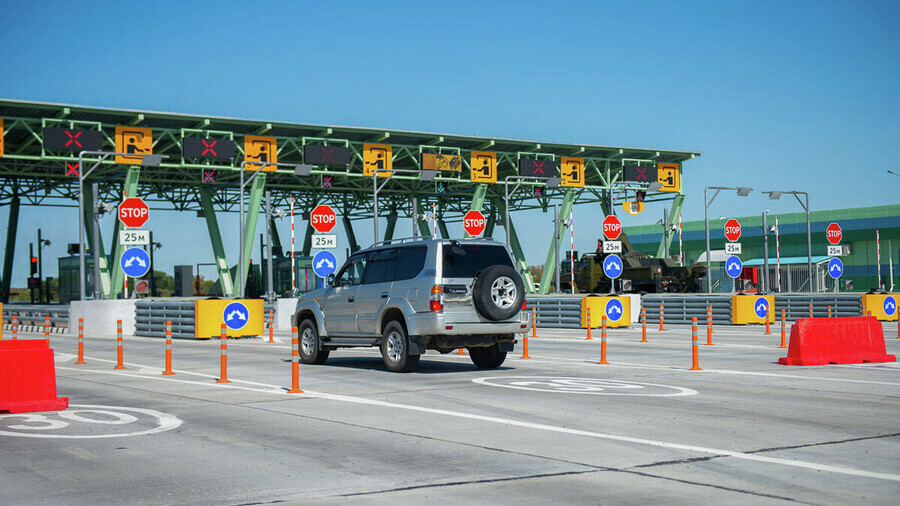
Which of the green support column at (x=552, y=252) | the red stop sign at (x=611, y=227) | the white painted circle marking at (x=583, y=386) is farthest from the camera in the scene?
the green support column at (x=552, y=252)

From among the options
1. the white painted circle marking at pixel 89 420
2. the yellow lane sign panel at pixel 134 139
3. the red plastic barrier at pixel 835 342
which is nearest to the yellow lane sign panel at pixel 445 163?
the yellow lane sign panel at pixel 134 139

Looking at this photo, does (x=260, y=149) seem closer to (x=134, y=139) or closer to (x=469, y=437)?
(x=134, y=139)

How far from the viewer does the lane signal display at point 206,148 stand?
144 ft

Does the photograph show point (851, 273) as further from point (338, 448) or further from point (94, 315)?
point (338, 448)

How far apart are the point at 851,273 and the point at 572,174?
32771mm

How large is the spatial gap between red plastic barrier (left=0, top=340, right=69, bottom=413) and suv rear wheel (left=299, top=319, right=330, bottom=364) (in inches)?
276

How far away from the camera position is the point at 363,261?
60.2 ft

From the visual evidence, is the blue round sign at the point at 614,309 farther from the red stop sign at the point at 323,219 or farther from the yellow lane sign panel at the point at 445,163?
the yellow lane sign panel at the point at 445,163

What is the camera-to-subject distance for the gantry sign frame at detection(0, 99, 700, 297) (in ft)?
149

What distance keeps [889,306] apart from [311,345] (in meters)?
24.2

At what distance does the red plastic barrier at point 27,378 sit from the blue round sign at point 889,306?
98.0 feet

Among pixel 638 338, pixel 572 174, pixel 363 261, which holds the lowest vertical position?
pixel 638 338

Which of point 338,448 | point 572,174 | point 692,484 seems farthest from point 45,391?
point 572,174

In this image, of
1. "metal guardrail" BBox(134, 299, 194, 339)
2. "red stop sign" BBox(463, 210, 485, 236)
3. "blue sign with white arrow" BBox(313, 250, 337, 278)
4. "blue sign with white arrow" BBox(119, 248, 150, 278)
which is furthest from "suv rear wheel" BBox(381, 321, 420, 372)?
"red stop sign" BBox(463, 210, 485, 236)
